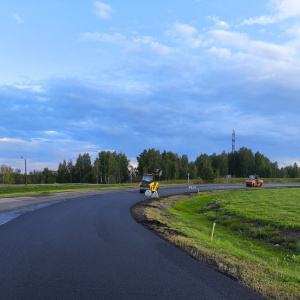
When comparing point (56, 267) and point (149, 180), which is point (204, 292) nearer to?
point (56, 267)

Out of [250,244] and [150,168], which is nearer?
[250,244]

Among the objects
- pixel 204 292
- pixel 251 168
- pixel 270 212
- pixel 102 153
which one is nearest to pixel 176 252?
pixel 204 292

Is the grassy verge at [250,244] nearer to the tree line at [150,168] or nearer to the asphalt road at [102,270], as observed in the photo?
the asphalt road at [102,270]

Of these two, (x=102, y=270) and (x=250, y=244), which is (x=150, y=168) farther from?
(x=102, y=270)

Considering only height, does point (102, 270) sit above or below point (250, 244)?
above

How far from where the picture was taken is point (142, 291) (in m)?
5.24

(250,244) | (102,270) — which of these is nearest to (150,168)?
(250,244)

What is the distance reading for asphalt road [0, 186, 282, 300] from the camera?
5176 millimetres

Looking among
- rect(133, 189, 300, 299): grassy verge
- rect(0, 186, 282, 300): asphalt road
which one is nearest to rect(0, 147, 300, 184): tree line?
Answer: rect(133, 189, 300, 299): grassy verge

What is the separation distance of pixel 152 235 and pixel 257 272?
4.93m

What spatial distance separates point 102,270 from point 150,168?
4609 inches

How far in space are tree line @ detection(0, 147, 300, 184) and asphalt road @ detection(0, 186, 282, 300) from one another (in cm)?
11098

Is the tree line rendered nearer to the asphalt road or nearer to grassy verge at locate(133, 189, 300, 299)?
grassy verge at locate(133, 189, 300, 299)

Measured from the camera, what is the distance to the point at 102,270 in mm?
6488
